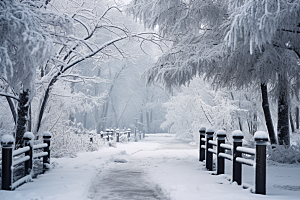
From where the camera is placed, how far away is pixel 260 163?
6.50 meters

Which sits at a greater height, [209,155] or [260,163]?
[260,163]

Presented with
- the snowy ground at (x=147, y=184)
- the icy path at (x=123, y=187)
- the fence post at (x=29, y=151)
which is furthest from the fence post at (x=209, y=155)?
the fence post at (x=29, y=151)

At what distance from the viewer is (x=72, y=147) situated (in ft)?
50.0

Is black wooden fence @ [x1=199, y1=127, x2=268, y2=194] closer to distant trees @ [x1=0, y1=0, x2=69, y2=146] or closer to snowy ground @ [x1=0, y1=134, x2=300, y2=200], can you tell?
snowy ground @ [x1=0, y1=134, x2=300, y2=200]

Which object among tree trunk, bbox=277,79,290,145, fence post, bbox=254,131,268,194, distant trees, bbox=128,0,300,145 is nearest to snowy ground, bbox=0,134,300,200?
fence post, bbox=254,131,268,194

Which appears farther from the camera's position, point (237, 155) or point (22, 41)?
point (237, 155)

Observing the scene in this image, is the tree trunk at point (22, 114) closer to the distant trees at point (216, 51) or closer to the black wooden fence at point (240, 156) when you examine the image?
the distant trees at point (216, 51)

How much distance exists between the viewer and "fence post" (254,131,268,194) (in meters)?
6.47

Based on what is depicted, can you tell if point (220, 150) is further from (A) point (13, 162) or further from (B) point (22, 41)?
(B) point (22, 41)

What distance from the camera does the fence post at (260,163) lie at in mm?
6469

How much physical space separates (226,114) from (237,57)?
9973 mm

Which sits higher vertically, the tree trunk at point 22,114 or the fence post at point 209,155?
the tree trunk at point 22,114

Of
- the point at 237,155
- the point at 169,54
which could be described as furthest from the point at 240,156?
the point at 169,54

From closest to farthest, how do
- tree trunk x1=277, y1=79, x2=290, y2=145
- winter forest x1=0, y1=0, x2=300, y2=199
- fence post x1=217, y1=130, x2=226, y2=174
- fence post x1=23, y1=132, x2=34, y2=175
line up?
1. winter forest x1=0, y1=0, x2=300, y2=199
2. fence post x1=23, y1=132, x2=34, y2=175
3. fence post x1=217, y1=130, x2=226, y2=174
4. tree trunk x1=277, y1=79, x2=290, y2=145
